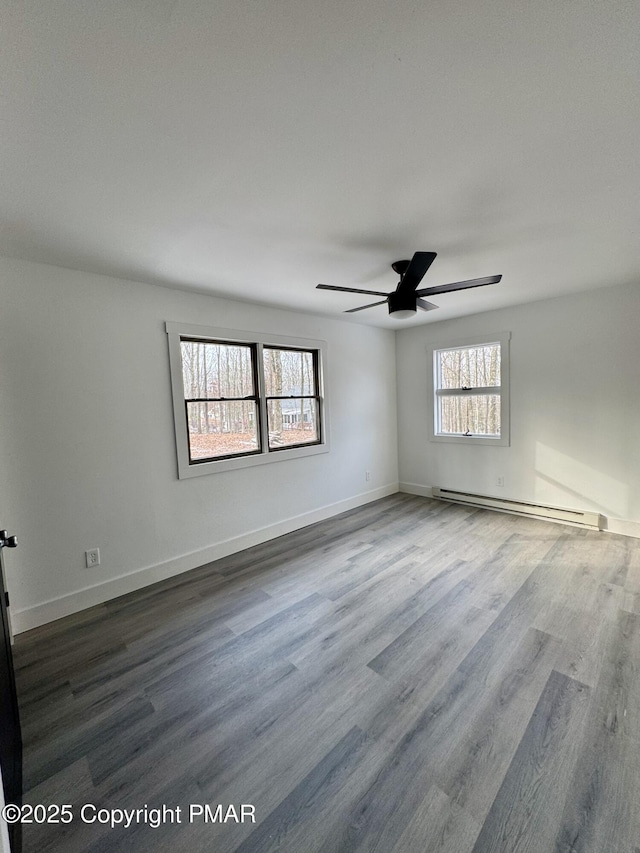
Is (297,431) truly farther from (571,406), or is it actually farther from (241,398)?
(571,406)

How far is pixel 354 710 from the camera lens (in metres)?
1.64

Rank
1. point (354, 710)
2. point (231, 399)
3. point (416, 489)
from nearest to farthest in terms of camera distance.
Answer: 1. point (354, 710)
2. point (231, 399)
3. point (416, 489)

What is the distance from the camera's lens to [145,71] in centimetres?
106

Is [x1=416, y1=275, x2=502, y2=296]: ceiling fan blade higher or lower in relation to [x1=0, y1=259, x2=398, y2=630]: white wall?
higher

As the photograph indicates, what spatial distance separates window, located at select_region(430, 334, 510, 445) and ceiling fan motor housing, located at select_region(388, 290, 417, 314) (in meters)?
2.18

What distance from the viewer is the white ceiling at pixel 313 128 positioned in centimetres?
95

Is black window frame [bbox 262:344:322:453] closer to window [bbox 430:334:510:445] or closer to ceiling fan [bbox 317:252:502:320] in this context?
ceiling fan [bbox 317:252:502:320]

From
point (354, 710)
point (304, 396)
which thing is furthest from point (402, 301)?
point (354, 710)

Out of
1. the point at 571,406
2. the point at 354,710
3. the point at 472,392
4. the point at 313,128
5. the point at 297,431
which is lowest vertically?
the point at 354,710

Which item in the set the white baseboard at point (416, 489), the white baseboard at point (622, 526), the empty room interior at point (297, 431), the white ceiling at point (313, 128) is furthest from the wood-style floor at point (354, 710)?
the white ceiling at point (313, 128)

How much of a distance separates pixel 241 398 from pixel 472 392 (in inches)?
119

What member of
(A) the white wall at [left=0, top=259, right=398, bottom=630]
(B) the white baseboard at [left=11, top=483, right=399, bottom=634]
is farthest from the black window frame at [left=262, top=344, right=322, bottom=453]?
(B) the white baseboard at [left=11, top=483, right=399, bottom=634]

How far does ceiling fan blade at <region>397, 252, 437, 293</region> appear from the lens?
208 centimetres

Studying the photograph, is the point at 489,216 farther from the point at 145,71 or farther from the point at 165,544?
the point at 165,544
